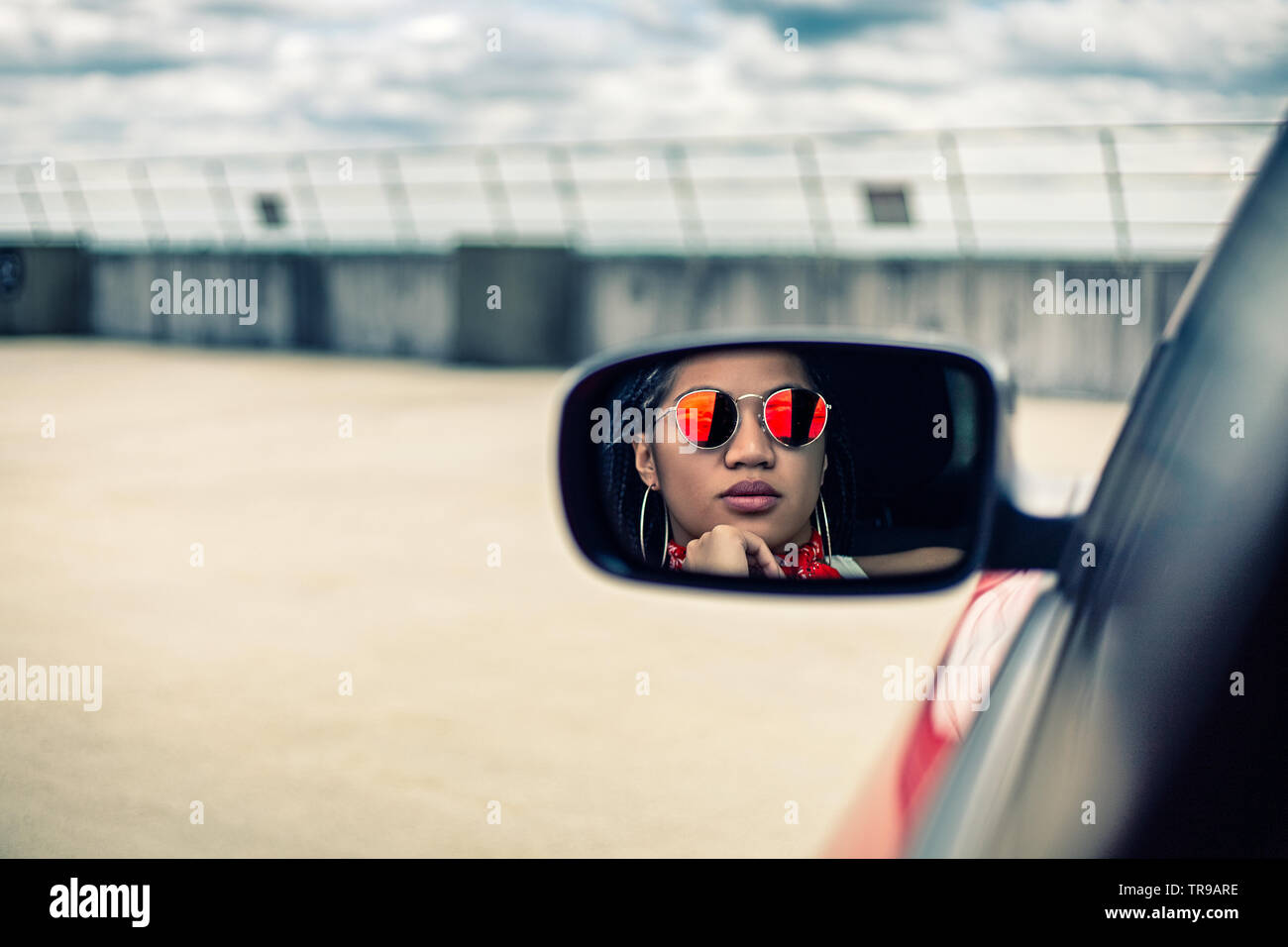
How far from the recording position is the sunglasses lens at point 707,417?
4.71ft

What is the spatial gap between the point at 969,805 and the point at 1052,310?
1526 cm

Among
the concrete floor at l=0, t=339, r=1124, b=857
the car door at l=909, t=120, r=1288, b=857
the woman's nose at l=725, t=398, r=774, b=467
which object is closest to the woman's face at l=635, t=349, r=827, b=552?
the woman's nose at l=725, t=398, r=774, b=467

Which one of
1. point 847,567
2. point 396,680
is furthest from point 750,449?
point 396,680

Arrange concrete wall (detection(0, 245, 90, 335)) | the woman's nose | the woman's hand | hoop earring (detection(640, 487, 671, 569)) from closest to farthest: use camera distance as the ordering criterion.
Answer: the woman's nose, the woman's hand, hoop earring (detection(640, 487, 671, 569)), concrete wall (detection(0, 245, 90, 335))

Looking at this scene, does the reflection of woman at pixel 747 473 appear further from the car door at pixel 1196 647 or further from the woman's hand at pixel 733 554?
the car door at pixel 1196 647

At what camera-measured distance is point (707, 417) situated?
4.77ft

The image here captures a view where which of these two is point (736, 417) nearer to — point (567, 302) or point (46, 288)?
point (567, 302)

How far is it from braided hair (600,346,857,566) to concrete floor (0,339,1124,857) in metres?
0.17

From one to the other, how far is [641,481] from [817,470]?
34cm

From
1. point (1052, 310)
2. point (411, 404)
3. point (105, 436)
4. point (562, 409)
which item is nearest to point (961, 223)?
point (1052, 310)

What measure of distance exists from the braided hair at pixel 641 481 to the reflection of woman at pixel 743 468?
2 centimetres

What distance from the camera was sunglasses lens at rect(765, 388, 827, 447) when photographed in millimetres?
1439

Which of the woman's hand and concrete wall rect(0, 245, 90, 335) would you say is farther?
concrete wall rect(0, 245, 90, 335)

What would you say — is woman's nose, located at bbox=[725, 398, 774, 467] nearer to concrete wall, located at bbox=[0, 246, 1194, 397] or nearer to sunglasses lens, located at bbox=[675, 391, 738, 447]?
sunglasses lens, located at bbox=[675, 391, 738, 447]
